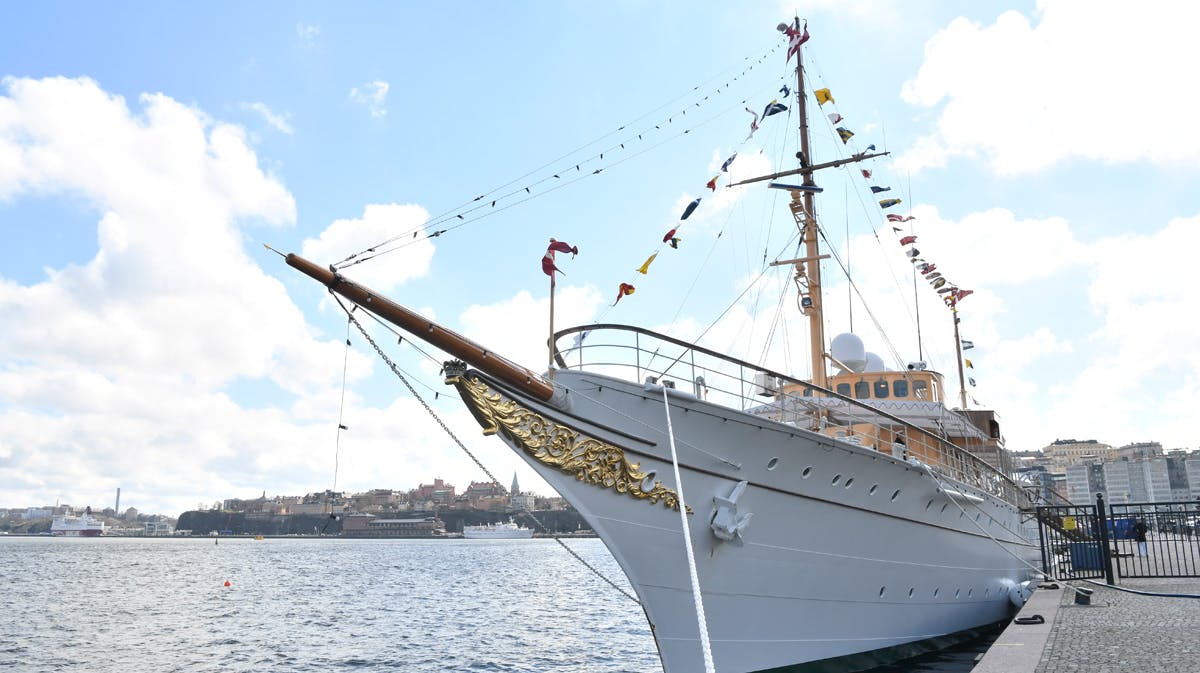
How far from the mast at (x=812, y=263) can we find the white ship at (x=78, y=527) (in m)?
220

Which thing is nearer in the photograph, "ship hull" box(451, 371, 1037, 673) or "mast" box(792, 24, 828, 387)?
"ship hull" box(451, 371, 1037, 673)

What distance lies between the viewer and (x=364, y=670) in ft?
51.6

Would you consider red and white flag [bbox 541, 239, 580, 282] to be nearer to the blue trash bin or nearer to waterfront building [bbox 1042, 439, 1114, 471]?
the blue trash bin

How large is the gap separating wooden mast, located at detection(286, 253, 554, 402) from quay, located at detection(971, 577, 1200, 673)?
5.14m

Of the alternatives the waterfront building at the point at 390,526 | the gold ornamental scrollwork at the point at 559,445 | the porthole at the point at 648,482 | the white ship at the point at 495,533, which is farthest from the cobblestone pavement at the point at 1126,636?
the waterfront building at the point at 390,526

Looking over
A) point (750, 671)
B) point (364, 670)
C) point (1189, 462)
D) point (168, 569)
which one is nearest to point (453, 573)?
point (168, 569)

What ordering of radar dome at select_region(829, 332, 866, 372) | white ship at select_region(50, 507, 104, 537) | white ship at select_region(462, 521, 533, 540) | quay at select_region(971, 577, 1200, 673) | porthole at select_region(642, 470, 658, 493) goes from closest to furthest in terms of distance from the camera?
quay at select_region(971, 577, 1200, 673), porthole at select_region(642, 470, 658, 493), radar dome at select_region(829, 332, 866, 372), white ship at select_region(462, 521, 533, 540), white ship at select_region(50, 507, 104, 537)

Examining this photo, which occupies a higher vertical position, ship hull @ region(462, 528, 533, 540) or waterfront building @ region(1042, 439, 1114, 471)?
waterfront building @ region(1042, 439, 1114, 471)

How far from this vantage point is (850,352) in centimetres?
1617

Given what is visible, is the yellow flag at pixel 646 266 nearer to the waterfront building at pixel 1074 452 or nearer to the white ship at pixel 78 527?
the waterfront building at pixel 1074 452

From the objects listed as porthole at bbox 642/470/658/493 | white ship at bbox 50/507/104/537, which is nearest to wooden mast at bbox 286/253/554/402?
porthole at bbox 642/470/658/493

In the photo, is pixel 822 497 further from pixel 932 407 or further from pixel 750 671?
pixel 932 407

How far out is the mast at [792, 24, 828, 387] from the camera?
45.8 ft

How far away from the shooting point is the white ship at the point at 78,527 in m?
186
